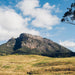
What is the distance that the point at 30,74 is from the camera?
133 feet

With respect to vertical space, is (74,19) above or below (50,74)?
above

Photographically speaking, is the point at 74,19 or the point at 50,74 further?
the point at 50,74

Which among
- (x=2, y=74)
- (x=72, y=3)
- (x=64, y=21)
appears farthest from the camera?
(x=2, y=74)

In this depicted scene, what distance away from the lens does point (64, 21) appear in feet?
111

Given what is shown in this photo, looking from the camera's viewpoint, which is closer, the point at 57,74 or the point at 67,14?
the point at 67,14

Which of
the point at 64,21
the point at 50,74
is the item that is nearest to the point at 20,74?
the point at 50,74

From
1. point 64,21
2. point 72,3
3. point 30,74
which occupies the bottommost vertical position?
point 30,74

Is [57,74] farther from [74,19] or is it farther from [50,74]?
[74,19]

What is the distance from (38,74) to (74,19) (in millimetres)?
19750

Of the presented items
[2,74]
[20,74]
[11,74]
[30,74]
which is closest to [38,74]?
[30,74]

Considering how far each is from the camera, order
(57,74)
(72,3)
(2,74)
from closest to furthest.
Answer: (72,3), (57,74), (2,74)

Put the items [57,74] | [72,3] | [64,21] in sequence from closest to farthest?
1. [72,3]
2. [64,21]
3. [57,74]

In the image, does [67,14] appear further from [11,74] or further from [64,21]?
[11,74]

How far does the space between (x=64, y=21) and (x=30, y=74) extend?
65.8 feet
